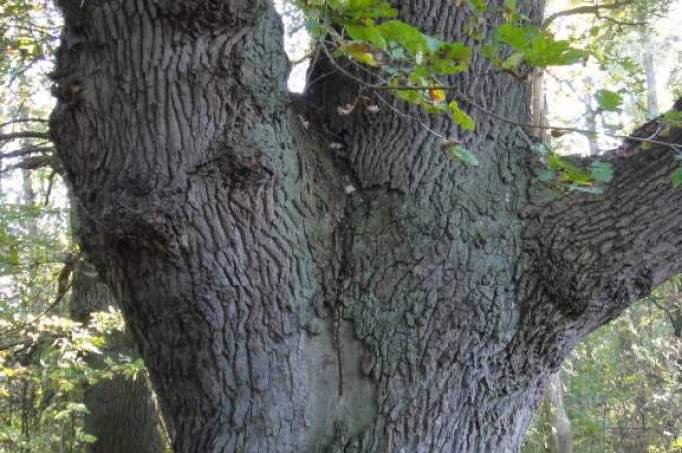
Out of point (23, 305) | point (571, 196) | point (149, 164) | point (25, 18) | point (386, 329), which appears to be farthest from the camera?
point (23, 305)

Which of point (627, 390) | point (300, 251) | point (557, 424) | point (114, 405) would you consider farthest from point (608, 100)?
point (627, 390)

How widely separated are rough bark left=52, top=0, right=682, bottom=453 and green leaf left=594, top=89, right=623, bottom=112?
60cm

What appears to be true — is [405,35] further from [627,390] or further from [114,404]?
[627,390]

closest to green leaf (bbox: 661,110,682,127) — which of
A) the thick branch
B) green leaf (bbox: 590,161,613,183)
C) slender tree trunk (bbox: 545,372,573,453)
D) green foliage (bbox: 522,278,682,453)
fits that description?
green leaf (bbox: 590,161,613,183)

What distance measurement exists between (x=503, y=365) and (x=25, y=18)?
4.06m

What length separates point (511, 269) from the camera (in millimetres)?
2283

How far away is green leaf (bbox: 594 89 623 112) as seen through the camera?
5.68ft

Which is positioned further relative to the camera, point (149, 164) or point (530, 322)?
point (530, 322)

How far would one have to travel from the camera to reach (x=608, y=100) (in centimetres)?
174

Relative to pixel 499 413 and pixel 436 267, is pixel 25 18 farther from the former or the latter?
pixel 499 413

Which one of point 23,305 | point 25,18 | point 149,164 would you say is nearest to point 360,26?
point 149,164

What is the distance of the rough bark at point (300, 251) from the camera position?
2.07 meters

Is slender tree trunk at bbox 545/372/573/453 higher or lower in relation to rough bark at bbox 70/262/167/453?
lower

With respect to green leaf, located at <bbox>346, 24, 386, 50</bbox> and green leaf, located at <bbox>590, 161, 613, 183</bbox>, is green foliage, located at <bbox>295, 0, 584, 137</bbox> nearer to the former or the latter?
green leaf, located at <bbox>346, 24, 386, 50</bbox>
